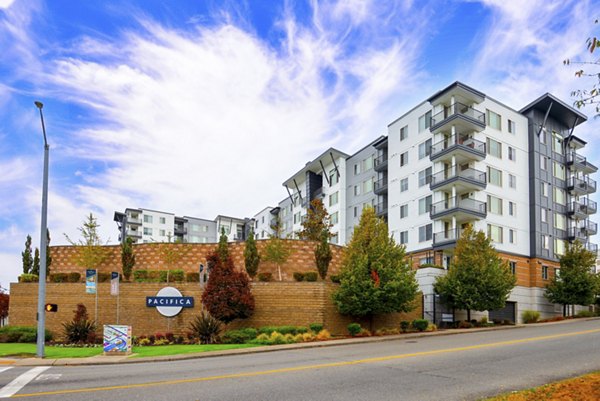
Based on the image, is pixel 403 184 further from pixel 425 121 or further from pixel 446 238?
pixel 446 238

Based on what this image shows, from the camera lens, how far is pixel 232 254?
30734mm

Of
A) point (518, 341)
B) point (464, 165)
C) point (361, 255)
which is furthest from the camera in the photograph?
point (464, 165)

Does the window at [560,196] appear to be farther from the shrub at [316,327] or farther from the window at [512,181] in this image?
the shrub at [316,327]

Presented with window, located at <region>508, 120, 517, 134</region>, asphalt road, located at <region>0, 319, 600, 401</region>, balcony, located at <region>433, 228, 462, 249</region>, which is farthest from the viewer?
window, located at <region>508, 120, 517, 134</region>

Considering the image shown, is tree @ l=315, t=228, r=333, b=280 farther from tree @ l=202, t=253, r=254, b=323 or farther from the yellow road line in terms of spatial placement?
the yellow road line

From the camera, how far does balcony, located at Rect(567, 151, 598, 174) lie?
169ft

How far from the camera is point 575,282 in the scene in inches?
1666

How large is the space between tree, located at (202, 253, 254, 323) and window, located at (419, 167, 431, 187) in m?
23.9

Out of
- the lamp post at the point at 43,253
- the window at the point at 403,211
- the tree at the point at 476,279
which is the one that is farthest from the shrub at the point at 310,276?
the window at the point at 403,211

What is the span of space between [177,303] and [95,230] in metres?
8.32

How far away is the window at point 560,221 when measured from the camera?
49.6 meters

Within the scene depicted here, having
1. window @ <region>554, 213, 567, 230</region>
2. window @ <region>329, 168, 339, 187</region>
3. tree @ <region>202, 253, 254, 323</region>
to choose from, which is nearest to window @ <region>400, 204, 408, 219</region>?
window @ <region>329, 168, 339, 187</region>

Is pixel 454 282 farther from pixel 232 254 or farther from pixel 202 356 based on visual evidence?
pixel 202 356

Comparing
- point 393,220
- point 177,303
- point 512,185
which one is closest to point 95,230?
point 177,303
